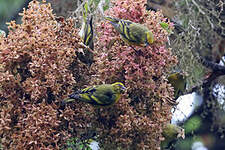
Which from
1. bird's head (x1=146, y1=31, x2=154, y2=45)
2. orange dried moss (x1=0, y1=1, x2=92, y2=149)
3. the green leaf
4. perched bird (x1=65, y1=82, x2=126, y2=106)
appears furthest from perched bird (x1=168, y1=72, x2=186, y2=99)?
the green leaf

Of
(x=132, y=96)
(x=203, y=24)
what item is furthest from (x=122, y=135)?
(x=203, y=24)

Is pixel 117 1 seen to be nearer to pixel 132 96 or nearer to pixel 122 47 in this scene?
pixel 122 47

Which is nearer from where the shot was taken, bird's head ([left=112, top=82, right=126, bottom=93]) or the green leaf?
bird's head ([left=112, top=82, right=126, bottom=93])

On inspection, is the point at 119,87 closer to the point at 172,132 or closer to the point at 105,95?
the point at 105,95

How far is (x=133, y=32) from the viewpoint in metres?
1.42

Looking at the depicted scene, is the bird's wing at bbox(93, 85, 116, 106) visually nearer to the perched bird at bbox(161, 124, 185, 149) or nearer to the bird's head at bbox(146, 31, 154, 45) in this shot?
the bird's head at bbox(146, 31, 154, 45)

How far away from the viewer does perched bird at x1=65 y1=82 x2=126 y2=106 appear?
1337 mm

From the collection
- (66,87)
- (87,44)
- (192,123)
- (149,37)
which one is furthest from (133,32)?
(192,123)

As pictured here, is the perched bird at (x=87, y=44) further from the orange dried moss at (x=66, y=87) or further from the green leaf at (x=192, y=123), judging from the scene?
the green leaf at (x=192, y=123)

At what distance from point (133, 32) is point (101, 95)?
1.08ft

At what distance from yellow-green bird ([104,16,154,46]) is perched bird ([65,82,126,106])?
216 mm

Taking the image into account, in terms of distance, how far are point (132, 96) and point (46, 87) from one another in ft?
1.31

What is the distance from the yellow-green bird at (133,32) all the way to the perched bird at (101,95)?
22cm

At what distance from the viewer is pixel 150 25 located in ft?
5.05
